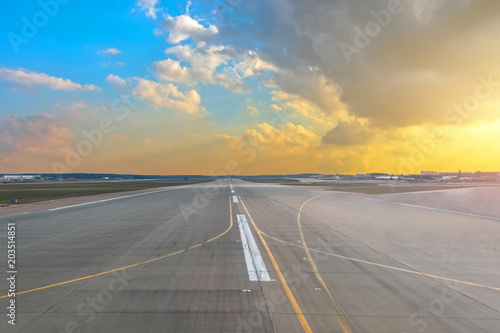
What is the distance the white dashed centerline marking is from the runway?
3 centimetres

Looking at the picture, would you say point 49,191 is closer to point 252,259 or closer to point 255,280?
point 252,259

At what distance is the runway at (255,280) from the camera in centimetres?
609

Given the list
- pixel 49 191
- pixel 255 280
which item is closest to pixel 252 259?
pixel 255 280

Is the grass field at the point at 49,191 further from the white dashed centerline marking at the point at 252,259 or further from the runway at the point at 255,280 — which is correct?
the white dashed centerline marking at the point at 252,259

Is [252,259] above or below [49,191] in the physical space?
above

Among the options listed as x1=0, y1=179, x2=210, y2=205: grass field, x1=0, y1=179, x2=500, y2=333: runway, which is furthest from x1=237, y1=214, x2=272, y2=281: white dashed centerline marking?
x1=0, y1=179, x2=210, y2=205: grass field

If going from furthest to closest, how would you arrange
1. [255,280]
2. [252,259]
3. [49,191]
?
[49,191]
[252,259]
[255,280]

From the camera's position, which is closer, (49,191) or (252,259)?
(252,259)

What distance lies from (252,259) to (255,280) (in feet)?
7.21

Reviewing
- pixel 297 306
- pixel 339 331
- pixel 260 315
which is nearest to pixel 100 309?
pixel 260 315

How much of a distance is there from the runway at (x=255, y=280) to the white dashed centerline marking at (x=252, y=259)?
3cm

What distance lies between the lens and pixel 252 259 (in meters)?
10.6

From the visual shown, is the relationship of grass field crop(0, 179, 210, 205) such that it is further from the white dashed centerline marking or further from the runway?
the white dashed centerline marking

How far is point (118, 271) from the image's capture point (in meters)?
9.27
